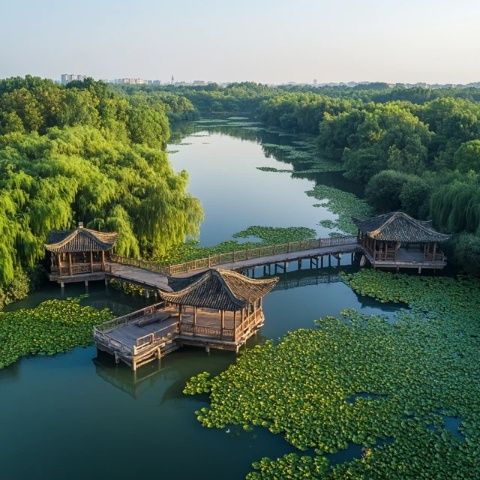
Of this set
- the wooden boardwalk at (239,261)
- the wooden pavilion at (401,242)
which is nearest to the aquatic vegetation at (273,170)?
the wooden boardwalk at (239,261)

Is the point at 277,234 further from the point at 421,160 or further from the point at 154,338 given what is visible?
the point at 421,160

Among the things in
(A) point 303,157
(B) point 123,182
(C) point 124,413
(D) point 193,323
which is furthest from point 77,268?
(A) point 303,157

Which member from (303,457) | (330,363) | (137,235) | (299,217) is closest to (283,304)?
(330,363)

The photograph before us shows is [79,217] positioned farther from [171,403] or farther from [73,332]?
[171,403]

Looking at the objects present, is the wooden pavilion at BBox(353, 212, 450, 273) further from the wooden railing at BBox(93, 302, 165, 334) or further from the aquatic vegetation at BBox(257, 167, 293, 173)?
the aquatic vegetation at BBox(257, 167, 293, 173)

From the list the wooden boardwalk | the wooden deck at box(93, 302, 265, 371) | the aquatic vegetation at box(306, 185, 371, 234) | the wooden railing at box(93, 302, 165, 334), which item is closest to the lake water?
the wooden deck at box(93, 302, 265, 371)
